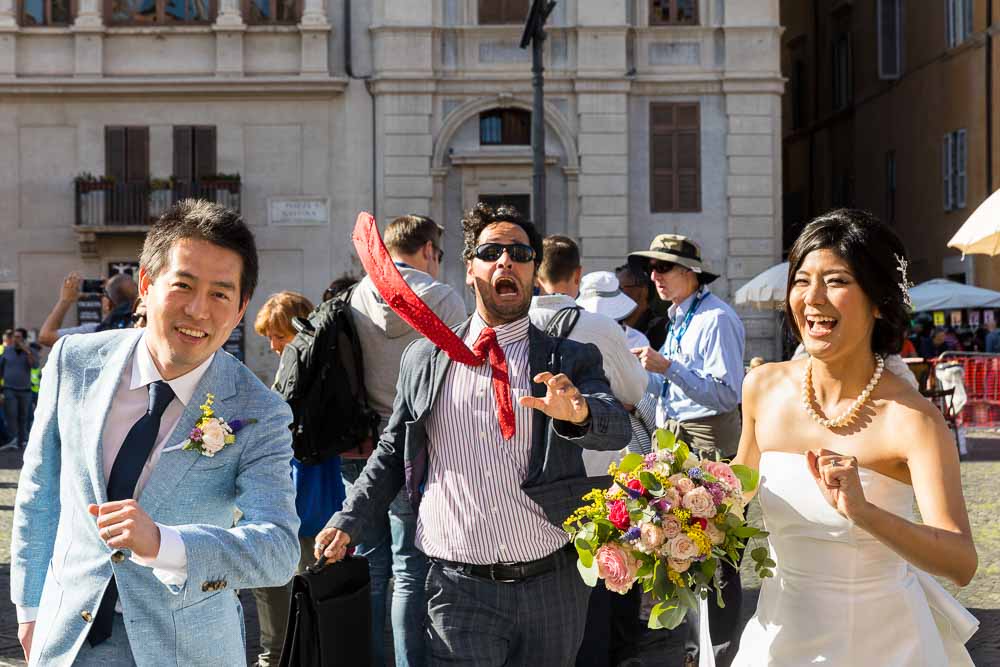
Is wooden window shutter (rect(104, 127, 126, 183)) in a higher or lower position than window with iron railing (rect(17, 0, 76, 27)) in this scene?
lower

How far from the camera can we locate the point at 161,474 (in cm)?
304

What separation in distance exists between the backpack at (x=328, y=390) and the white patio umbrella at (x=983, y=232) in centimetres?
517

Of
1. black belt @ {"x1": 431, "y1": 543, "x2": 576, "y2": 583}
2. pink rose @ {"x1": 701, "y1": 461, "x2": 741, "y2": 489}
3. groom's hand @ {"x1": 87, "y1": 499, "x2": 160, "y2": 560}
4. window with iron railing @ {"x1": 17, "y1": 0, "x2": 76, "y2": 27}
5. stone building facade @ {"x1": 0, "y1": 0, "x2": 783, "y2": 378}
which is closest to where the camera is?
groom's hand @ {"x1": 87, "y1": 499, "x2": 160, "y2": 560}

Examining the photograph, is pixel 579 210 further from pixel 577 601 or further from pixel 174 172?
pixel 577 601

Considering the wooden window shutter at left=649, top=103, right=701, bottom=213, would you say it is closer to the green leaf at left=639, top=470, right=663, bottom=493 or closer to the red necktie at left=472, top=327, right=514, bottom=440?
the red necktie at left=472, top=327, right=514, bottom=440

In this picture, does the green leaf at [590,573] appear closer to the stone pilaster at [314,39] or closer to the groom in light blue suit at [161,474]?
the groom in light blue suit at [161,474]

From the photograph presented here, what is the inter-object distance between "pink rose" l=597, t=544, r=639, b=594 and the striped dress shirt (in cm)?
61

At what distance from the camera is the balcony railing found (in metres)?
28.7

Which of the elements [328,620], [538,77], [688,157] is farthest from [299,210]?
[328,620]

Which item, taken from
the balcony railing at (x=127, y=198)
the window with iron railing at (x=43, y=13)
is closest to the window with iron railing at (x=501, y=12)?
the balcony railing at (x=127, y=198)

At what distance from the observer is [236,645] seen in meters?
3.15

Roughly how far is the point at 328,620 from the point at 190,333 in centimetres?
117

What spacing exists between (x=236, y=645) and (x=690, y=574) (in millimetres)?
1202

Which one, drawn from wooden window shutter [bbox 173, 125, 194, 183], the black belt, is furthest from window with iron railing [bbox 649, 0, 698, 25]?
the black belt
